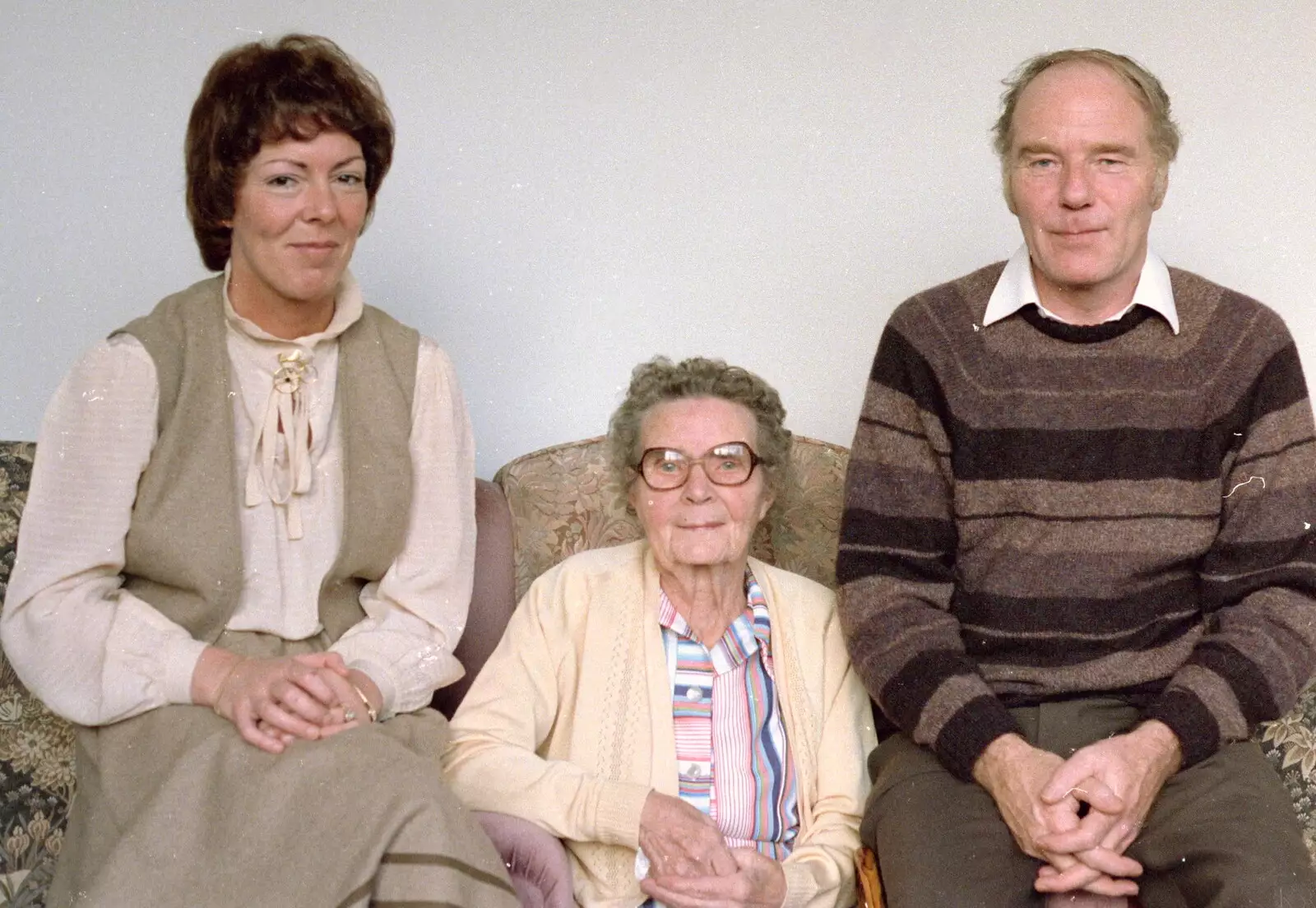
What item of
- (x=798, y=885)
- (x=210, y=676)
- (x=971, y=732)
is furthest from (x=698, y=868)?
(x=210, y=676)

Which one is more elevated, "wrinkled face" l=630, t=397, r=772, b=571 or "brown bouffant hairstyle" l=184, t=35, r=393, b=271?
"brown bouffant hairstyle" l=184, t=35, r=393, b=271

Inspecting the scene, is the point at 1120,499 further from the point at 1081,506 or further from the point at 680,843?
the point at 680,843

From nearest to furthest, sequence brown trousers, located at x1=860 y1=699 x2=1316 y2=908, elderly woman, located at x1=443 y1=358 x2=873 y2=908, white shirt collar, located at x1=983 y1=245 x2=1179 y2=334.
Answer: brown trousers, located at x1=860 y1=699 x2=1316 y2=908 → elderly woman, located at x1=443 y1=358 x2=873 y2=908 → white shirt collar, located at x1=983 y1=245 x2=1179 y2=334

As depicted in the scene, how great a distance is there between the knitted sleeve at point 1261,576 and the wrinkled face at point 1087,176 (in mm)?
293

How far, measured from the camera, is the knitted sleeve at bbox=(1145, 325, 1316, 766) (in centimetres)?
239

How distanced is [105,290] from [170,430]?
1200mm

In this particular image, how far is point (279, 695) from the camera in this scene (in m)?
2.27

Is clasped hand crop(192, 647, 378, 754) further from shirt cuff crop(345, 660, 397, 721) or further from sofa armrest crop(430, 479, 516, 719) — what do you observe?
sofa armrest crop(430, 479, 516, 719)

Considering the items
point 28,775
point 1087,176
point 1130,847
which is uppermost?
point 1087,176

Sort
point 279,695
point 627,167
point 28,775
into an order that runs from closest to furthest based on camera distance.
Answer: point 279,695 < point 28,775 < point 627,167

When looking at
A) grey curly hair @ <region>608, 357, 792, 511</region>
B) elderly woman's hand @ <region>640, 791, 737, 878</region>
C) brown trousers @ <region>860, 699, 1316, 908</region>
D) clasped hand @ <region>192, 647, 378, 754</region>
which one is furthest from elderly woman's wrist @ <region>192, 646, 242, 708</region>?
brown trousers @ <region>860, 699, 1316, 908</region>

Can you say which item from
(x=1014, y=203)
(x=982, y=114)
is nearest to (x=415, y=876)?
(x=1014, y=203)

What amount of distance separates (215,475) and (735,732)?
0.91 meters

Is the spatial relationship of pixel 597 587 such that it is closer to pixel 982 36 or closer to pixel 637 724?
pixel 637 724
